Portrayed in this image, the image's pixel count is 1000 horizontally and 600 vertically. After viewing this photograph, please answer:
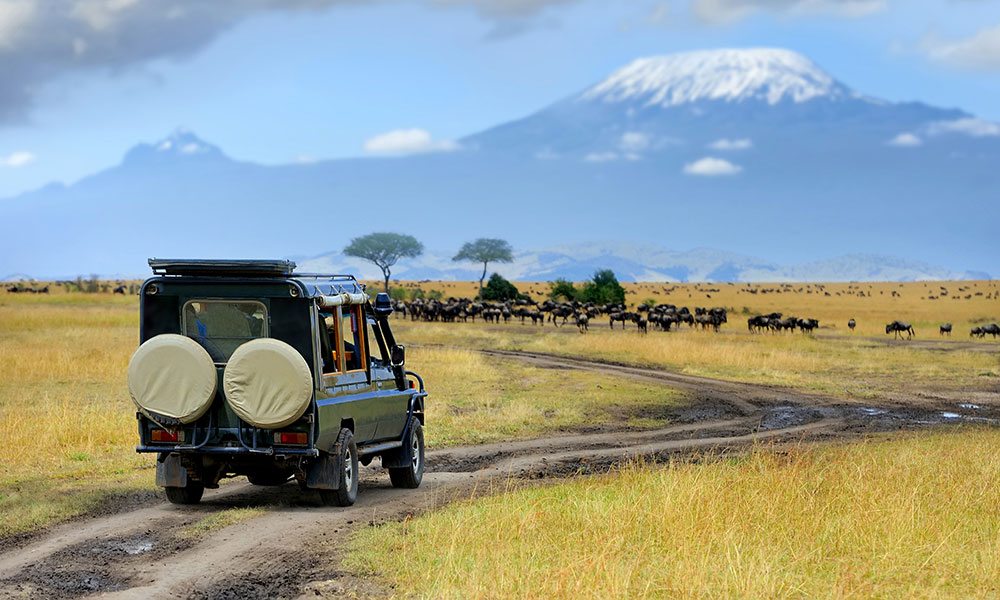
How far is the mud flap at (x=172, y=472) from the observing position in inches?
563

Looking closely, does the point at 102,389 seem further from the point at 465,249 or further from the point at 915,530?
the point at 465,249

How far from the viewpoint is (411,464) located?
16250 millimetres

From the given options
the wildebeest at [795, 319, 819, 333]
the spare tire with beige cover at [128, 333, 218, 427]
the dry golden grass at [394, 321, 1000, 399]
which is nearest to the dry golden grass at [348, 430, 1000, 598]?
the spare tire with beige cover at [128, 333, 218, 427]

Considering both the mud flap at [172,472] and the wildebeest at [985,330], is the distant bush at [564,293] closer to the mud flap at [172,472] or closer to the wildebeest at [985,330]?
the wildebeest at [985,330]

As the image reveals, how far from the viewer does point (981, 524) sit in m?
12.6

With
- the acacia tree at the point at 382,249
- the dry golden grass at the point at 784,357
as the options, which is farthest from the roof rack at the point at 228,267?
the acacia tree at the point at 382,249

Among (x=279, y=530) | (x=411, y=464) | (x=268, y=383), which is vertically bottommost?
(x=279, y=530)

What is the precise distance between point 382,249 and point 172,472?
12830cm

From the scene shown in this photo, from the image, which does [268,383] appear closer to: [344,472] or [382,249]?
[344,472]

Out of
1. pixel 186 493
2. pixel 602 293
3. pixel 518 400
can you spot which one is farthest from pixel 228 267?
pixel 602 293

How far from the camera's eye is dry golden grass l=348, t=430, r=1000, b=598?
9812mm

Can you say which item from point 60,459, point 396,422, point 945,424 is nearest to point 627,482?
point 396,422

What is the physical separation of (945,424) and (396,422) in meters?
15.6

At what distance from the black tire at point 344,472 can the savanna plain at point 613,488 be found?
12.3 inches
